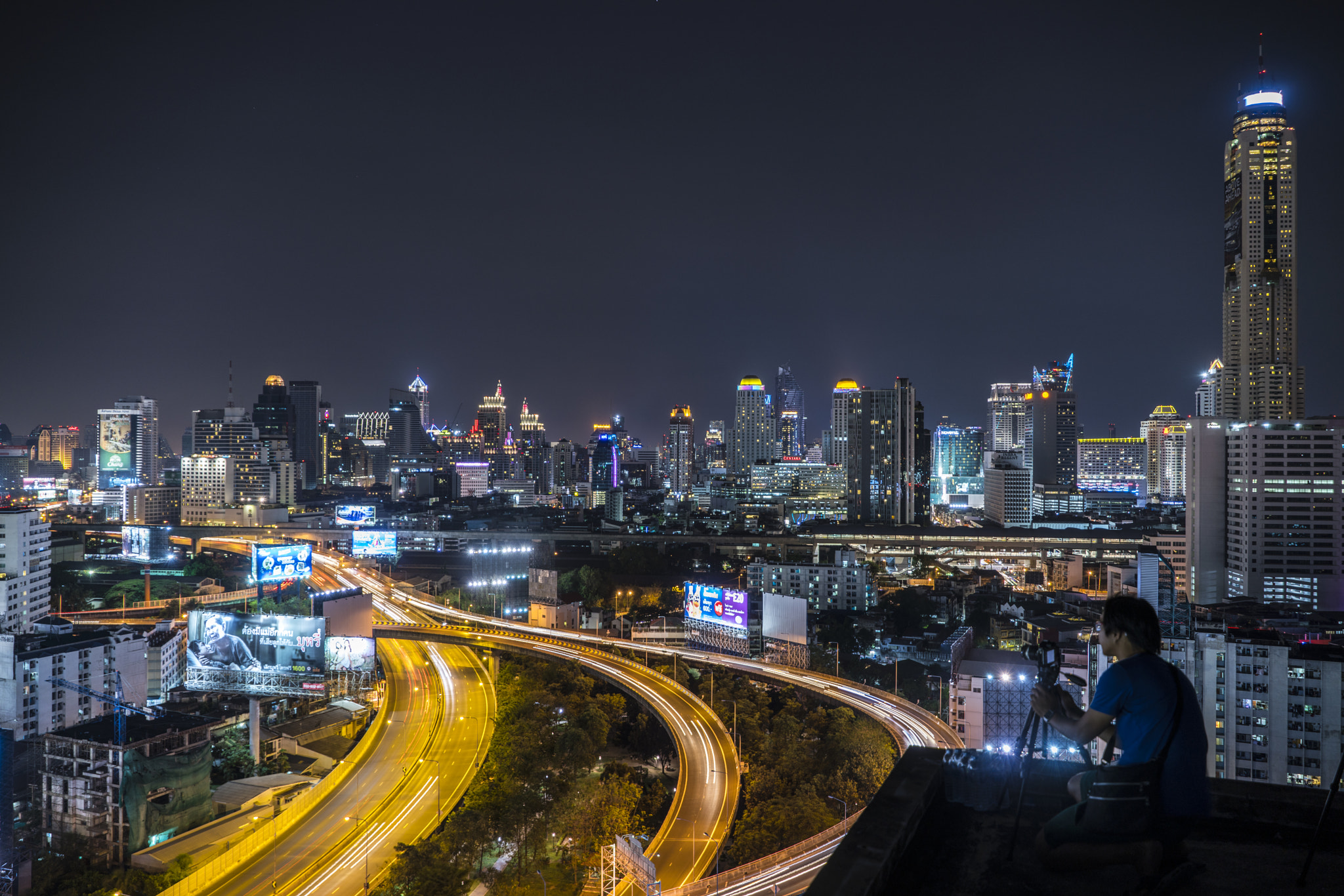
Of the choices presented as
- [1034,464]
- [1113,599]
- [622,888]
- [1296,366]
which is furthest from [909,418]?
[1113,599]

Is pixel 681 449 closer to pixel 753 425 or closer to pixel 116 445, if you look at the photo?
pixel 753 425

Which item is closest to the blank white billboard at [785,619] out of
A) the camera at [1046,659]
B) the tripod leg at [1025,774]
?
→ the tripod leg at [1025,774]

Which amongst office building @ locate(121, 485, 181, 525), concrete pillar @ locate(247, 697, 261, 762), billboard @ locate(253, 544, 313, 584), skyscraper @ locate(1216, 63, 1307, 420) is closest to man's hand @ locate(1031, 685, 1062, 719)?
concrete pillar @ locate(247, 697, 261, 762)

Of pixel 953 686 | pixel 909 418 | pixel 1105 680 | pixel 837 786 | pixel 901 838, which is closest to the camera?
pixel 1105 680

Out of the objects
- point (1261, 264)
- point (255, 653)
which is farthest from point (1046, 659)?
point (1261, 264)

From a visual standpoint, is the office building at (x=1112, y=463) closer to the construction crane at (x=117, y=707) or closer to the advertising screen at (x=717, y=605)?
the advertising screen at (x=717, y=605)

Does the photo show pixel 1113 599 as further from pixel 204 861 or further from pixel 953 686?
pixel 953 686

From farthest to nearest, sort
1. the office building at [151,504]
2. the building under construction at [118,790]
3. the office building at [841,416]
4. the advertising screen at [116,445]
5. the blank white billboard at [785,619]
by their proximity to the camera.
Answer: the office building at [841,416], the advertising screen at [116,445], the office building at [151,504], the blank white billboard at [785,619], the building under construction at [118,790]

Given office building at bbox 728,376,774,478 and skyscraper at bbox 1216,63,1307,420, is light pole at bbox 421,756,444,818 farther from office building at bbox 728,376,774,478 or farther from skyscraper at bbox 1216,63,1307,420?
office building at bbox 728,376,774,478
